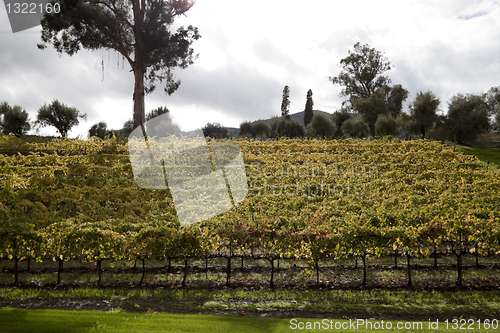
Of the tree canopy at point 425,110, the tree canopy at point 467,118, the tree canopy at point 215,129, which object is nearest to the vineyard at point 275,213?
the tree canopy at point 425,110

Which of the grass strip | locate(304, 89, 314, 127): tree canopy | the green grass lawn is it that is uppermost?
locate(304, 89, 314, 127): tree canopy

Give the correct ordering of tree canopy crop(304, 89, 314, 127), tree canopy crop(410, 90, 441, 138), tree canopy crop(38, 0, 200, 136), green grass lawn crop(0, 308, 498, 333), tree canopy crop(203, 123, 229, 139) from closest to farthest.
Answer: green grass lawn crop(0, 308, 498, 333)
tree canopy crop(38, 0, 200, 136)
tree canopy crop(410, 90, 441, 138)
tree canopy crop(304, 89, 314, 127)
tree canopy crop(203, 123, 229, 139)

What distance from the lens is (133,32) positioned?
34.3 meters

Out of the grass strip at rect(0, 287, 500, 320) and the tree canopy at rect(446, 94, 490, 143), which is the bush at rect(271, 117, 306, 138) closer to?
the tree canopy at rect(446, 94, 490, 143)

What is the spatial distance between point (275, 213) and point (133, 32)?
28.2m

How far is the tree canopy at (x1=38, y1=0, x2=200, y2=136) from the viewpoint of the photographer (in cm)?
3098

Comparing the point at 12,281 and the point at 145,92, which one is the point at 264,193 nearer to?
the point at 12,281

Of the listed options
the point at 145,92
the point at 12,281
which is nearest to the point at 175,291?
the point at 12,281

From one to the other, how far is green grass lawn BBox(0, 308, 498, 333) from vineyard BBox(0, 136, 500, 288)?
2450mm

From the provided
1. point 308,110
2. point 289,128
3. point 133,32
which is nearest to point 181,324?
point 133,32

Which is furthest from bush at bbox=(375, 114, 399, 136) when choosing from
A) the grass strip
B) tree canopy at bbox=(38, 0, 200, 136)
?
the grass strip

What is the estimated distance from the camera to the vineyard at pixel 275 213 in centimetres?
1168

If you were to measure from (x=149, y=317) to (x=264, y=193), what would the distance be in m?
12.2

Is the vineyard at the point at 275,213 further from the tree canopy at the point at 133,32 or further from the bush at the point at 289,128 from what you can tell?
the bush at the point at 289,128
